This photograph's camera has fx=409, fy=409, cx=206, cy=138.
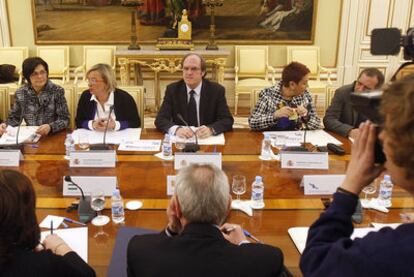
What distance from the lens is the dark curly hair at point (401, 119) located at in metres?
0.85

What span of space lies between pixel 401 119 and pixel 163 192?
53.3 inches

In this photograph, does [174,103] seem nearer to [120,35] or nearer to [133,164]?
[133,164]

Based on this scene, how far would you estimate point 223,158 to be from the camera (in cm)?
247

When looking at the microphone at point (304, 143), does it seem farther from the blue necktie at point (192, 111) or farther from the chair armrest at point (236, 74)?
the chair armrest at point (236, 74)

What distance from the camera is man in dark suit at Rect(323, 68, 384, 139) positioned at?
2.93 meters

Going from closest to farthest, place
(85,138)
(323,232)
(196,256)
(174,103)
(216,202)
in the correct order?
(323,232)
(196,256)
(216,202)
(85,138)
(174,103)

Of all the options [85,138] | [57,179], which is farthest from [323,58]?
[57,179]

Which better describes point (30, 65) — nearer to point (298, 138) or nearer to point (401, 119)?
point (298, 138)

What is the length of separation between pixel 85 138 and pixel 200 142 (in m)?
0.76

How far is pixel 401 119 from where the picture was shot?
A: 2.80ft

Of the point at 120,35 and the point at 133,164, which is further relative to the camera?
the point at 120,35

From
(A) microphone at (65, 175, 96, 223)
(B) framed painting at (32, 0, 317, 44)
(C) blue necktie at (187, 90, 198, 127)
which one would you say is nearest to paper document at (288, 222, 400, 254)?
(A) microphone at (65, 175, 96, 223)

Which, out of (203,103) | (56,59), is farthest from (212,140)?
(56,59)

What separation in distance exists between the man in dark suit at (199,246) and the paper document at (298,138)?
1482 millimetres
